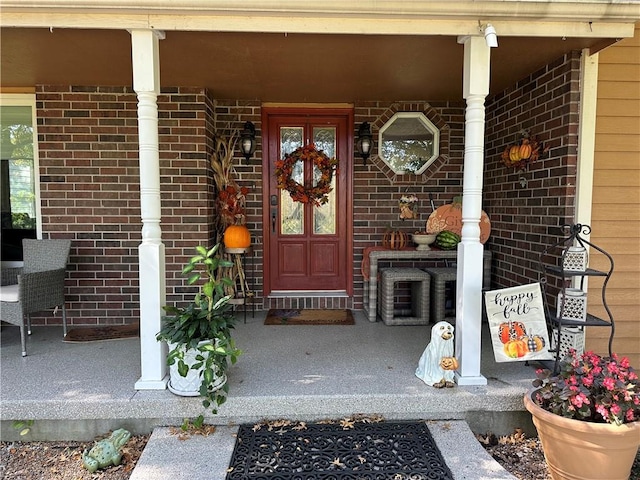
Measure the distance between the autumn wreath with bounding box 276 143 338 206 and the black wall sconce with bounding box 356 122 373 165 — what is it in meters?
0.30

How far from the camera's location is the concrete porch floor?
2328mm

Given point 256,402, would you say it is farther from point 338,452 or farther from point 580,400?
point 580,400

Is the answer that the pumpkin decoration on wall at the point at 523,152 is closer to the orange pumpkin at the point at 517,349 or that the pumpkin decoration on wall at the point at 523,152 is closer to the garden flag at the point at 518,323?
the garden flag at the point at 518,323

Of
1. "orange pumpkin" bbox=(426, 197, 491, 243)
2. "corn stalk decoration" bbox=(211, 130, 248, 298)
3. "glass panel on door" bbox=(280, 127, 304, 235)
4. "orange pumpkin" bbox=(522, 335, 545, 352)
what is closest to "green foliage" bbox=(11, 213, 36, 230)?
"corn stalk decoration" bbox=(211, 130, 248, 298)

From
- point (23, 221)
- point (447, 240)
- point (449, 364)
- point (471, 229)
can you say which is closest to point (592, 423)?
point (449, 364)

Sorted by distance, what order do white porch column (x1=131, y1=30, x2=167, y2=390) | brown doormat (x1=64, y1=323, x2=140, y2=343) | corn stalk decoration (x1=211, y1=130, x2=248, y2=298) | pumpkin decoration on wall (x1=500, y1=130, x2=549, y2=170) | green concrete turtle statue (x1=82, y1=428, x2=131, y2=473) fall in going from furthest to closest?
corn stalk decoration (x1=211, y1=130, x2=248, y2=298)
brown doormat (x1=64, y1=323, x2=140, y2=343)
pumpkin decoration on wall (x1=500, y1=130, x2=549, y2=170)
white porch column (x1=131, y1=30, x2=167, y2=390)
green concrete turtle statue (x1=82, y1=428, x2=131, y2=473)

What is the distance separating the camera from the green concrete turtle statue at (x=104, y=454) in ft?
6.97

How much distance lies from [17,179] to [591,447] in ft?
15.5

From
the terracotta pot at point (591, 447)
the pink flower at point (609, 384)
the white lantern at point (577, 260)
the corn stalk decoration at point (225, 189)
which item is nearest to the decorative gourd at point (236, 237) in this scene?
the corn stalk decoration at point (225, 189)

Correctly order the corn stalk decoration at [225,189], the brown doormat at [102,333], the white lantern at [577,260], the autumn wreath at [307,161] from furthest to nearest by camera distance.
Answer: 1. the autumn wreath at [307,161]
2. the corn stalk decoration at [225,189]
3. the brown doormat at [102,333]
4. the white lantern at [577,260]

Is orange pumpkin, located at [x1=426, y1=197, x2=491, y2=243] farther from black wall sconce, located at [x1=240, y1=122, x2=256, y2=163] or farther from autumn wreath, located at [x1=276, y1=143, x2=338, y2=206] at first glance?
black wall sconce, located at [x1=240, y1=122, x2=256, y2=163]

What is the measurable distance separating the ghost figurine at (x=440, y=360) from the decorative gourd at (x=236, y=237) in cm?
202

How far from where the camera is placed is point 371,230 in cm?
425

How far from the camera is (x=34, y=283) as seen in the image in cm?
301
